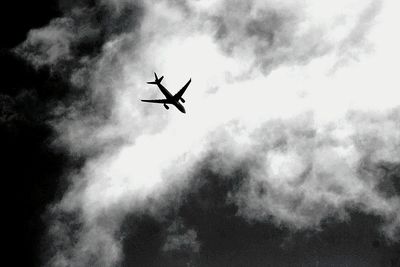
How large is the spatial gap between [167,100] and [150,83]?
15.6 ft

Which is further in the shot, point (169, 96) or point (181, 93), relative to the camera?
point (169, 96)

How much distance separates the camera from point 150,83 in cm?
7188

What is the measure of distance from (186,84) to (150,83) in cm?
751

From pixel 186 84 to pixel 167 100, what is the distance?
553 cm

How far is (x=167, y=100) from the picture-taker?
72625 mm

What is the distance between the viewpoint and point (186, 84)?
2756 inches

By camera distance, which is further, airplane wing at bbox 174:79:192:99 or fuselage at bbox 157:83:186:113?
fuselage at bbox 157:83:186:113

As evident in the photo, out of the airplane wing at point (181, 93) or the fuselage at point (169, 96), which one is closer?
the airplane wing at point (181, 93)
